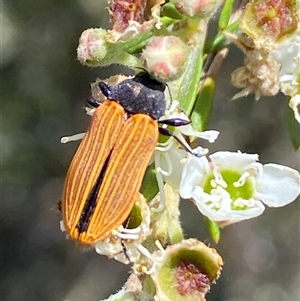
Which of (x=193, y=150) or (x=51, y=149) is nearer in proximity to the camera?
(x=193, y=150)

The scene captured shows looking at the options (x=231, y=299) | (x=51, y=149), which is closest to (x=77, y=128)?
(x=51, y=149)

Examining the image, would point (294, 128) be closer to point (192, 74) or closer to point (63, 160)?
point (192, 74)

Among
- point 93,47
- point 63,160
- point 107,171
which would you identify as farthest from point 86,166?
point 63,160

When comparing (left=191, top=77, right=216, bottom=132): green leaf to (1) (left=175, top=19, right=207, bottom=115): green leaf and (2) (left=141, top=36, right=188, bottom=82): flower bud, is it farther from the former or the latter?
(2) (left=141, top=36, right=188, bottom=82): flower bud

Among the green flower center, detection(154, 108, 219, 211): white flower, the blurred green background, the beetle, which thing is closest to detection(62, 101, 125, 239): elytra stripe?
the beetle

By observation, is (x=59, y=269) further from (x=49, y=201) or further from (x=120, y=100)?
(x=120, y=100)

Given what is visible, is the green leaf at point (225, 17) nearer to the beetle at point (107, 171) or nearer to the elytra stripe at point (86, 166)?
the beetle at point (107, 171)

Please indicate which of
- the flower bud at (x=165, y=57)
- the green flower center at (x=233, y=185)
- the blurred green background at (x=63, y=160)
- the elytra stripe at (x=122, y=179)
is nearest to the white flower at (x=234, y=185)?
the green flower center at (x=233, y=185)
